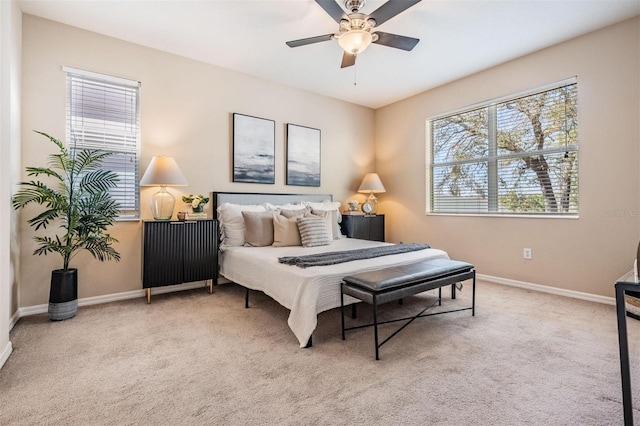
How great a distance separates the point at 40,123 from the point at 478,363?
4.18 metres

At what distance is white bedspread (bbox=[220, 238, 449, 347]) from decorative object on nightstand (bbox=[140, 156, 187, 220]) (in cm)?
86

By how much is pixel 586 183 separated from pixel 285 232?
3.26m

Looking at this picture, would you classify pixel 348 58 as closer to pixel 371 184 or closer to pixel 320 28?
pixel 320 28

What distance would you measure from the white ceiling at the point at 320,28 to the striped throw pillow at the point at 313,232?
1.96 metres

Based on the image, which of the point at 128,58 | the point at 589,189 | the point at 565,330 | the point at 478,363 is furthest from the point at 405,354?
the point at 128,58

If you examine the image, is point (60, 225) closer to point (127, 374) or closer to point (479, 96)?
point (127, 374)

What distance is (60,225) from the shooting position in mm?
2959

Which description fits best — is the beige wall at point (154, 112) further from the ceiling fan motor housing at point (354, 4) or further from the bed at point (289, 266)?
the ceiling fan motor housing at point (354, 4)

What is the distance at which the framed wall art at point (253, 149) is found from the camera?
160 inches

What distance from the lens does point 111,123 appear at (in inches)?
129

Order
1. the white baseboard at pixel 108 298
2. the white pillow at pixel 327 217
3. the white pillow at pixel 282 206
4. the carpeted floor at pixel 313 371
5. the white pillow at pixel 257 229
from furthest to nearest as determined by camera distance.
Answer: the white pillow at pixel 282 206
the white pillow at pixel 327 217
the white pillow at pixel 257 229
the white baseboard at pixel 108 298
the carpeted floor at pixel 313 371

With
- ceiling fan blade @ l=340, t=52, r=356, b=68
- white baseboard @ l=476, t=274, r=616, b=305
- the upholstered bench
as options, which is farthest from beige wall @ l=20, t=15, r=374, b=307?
white baseboard @ l=476, t=274, r=616, b=305

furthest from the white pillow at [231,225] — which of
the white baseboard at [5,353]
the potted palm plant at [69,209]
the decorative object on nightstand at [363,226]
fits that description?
the white baseboard at [5,353]

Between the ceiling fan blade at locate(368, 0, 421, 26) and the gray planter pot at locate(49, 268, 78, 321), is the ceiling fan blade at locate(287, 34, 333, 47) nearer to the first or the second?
the ceiling fan blade at locate(368, 0, 421, 26)
